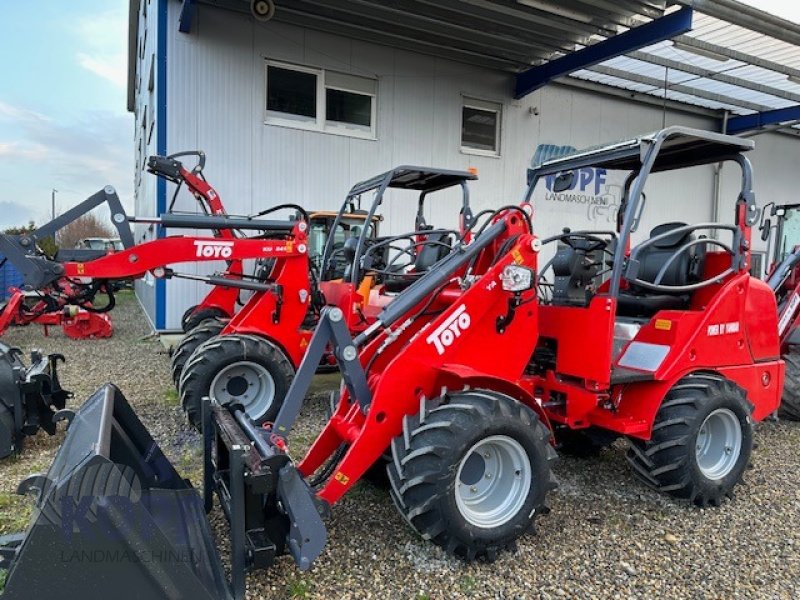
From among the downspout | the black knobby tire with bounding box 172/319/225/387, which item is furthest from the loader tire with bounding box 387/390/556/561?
the downspout

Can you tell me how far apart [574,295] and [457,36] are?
27.4ft

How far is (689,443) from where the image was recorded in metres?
3.72

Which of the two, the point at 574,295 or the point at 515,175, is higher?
the point at 515,175

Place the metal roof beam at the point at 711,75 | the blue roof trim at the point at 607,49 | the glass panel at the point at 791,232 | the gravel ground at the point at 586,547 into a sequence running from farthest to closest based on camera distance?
the metal roof beam at the point at 711,75 → the blue roof trim at the point at 607,49 → the glass panel at the point at 791,232 → the gravel ground at the point at 586,547

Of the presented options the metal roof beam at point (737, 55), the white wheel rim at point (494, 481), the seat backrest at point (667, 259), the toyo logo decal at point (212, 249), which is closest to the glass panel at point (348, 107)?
the metal roof beam at point (737, 55)

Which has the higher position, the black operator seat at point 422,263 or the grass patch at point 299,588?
the black operator seat at point 422,263

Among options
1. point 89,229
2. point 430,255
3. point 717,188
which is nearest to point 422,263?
point 430,255

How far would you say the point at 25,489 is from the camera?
7.66 feet

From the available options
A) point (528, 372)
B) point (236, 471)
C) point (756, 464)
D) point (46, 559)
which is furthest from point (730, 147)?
point (46, 559)

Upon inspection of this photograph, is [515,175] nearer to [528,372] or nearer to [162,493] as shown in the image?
[528,372]

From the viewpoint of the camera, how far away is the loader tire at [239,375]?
5.24 metres

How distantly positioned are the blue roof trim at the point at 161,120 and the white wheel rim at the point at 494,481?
764 cm

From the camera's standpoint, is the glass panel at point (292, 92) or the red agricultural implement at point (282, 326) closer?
the red agricultural implement at point (282, 326)

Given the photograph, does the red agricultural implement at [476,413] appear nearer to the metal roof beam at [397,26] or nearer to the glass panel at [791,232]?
the glass panel at [791,232]
